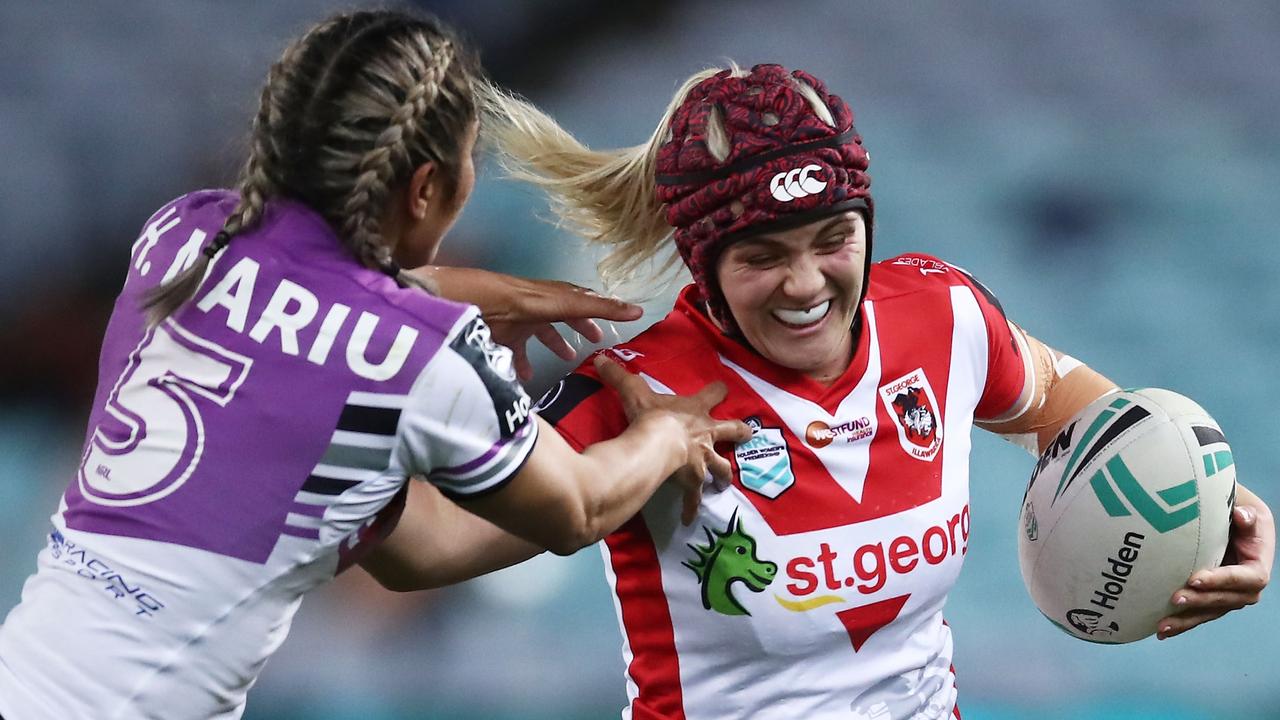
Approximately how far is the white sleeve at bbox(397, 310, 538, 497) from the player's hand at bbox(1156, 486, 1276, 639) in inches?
46.4

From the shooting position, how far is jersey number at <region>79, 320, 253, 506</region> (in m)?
1.84

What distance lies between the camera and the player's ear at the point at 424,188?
1896mm

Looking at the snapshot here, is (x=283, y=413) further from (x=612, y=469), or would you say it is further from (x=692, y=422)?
(x=692, y=422)

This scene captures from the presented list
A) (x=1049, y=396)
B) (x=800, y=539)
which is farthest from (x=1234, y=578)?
(x=800, y=539)

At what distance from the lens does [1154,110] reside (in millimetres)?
5086

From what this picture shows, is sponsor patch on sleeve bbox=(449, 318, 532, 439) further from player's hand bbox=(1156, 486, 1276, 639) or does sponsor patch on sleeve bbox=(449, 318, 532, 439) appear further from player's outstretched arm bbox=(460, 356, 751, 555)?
player's hand bbox=(1156, 486, 1276, 639)

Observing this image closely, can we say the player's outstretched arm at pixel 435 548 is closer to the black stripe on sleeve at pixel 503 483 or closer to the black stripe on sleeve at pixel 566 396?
the black stripe on sleeve at pixel 566 396

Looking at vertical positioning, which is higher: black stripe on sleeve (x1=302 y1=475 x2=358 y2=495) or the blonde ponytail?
the blonde ponytail

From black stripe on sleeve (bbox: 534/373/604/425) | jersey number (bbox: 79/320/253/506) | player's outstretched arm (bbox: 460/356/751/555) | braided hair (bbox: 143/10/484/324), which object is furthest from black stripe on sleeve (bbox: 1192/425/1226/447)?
jersey number (bbox: 79/320/253/506)

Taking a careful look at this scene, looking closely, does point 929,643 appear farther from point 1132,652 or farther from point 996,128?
point 996,128

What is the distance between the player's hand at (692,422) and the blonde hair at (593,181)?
327 millimetres

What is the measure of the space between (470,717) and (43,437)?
157cm

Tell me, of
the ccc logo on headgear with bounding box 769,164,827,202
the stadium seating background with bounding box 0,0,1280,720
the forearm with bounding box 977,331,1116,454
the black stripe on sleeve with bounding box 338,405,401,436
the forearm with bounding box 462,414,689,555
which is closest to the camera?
the black stripe on sleeve with bounding box 338,405,401,436

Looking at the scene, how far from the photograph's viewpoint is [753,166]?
7.39 feet
